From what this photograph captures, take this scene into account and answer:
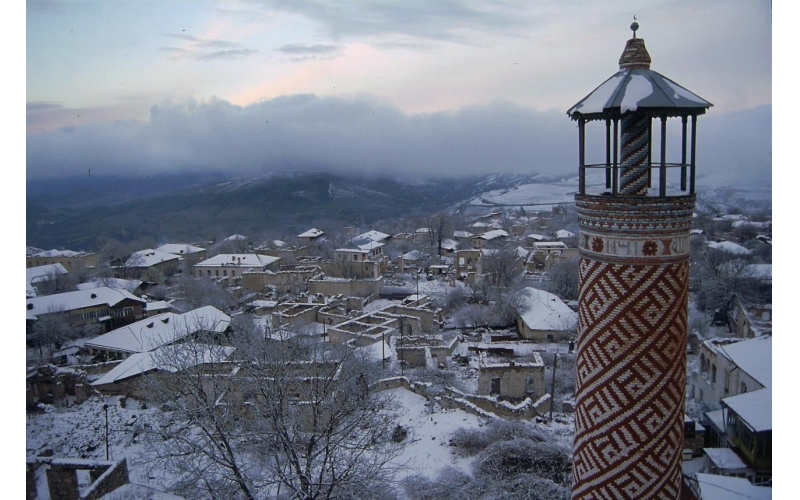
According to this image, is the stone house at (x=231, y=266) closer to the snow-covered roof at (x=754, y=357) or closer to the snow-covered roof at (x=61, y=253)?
the snow-covered roof at (x=61, y=253)

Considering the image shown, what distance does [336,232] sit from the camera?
51.2 m

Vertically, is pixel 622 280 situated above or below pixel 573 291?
above

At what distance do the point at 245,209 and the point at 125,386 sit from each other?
5473cm

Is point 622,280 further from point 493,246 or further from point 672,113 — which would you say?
point 493,246

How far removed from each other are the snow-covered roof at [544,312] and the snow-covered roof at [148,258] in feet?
79.4

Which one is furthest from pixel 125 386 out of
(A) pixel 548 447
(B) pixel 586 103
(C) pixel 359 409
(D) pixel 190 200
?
(D) pixel 190 200

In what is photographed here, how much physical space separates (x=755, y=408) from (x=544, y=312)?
1184cm

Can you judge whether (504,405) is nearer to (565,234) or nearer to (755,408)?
(755,408)

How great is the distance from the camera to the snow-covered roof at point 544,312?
65.0 ft

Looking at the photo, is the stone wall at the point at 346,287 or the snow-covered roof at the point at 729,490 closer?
the snow-covered roof at the point at 729,490

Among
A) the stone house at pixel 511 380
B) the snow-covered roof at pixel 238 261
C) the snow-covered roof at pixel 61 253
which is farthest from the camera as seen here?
the snow-covered roof at pixel 238 261

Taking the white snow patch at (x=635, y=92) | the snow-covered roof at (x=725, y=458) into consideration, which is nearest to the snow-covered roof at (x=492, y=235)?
the snow-covered roof at (x=725, y=458)

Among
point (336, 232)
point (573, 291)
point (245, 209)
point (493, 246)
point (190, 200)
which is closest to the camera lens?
point (573, 291)

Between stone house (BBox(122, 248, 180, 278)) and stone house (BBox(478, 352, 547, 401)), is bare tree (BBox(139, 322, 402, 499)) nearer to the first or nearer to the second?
stone house (BBox(478, 352, 547, 401))
